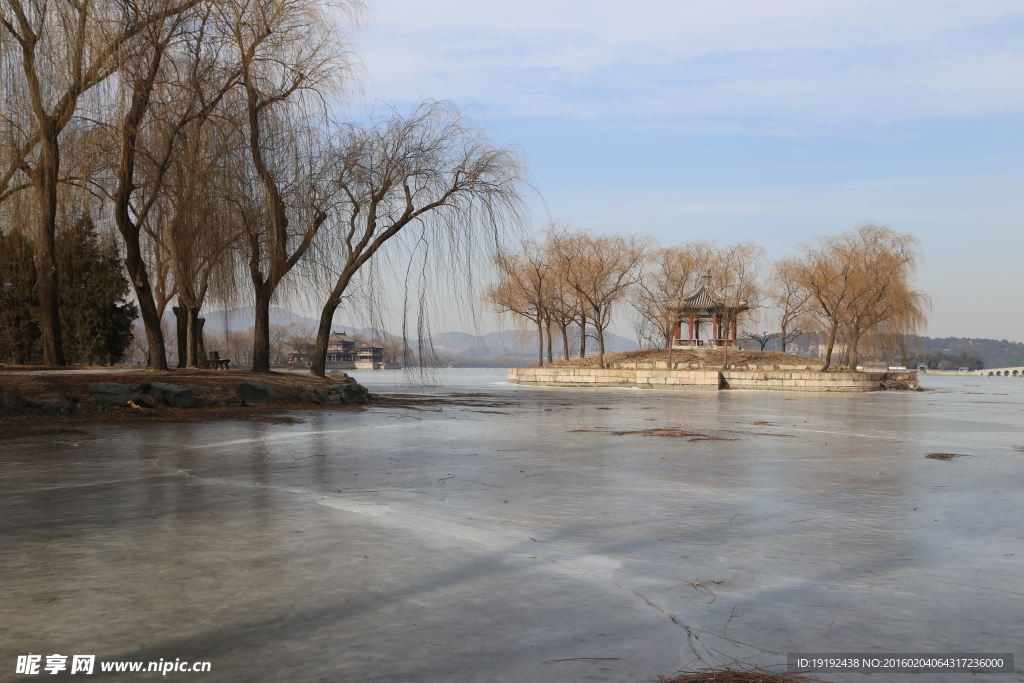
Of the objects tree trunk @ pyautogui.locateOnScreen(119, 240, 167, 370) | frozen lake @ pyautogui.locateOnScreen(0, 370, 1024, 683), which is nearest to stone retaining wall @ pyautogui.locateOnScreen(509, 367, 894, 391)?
tree trunk @ pyautogui.locateOnScreen(119, 240, 167, 370)

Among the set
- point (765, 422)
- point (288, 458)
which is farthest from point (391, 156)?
point (288, 458)

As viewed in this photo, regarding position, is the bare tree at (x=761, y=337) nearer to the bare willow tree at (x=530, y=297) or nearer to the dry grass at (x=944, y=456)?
the bare willow tree at (x=530, y=297)

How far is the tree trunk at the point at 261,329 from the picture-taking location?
55.7ft

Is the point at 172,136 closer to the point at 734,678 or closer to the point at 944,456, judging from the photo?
the point at 944,456

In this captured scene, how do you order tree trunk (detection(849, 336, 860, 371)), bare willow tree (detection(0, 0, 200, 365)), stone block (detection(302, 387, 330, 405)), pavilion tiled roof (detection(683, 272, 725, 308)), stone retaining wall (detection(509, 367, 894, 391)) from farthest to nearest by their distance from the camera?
1. pavilion tiled roof (detection(683, 272, 725, 308))
2. tree trunk (detection(849, 336, 860, 371))
3. stone retaining wall (detection(509, 367, 894, 391))
4. stone block (detection(302, 387, 330, 405))
5. bare willow tree (detection(0, 0, 200, 365))

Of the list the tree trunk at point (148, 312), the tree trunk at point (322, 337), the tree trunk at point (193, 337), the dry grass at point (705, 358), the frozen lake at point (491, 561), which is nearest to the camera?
the frozen lake at point (491, 561)

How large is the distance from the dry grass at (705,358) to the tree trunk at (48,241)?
34419mm

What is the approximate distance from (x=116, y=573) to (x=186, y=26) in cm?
1296

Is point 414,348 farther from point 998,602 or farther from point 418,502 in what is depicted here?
point 998,602

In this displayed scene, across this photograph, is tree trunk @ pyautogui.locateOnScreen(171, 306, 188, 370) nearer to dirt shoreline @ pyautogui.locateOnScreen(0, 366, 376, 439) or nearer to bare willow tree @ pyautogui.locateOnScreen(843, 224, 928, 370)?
dirt shoreline @ pyautogui.locateOnScreen(0, 366, 376, 439)

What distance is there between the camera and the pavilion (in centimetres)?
5291

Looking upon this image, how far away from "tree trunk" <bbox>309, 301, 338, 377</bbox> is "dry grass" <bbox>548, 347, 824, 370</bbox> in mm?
29279

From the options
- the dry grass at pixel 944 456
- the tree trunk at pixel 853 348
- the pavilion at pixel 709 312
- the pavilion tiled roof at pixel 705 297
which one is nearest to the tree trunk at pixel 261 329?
the dry grass at pixel 944 456

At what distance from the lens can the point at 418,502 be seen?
596 centimetres
